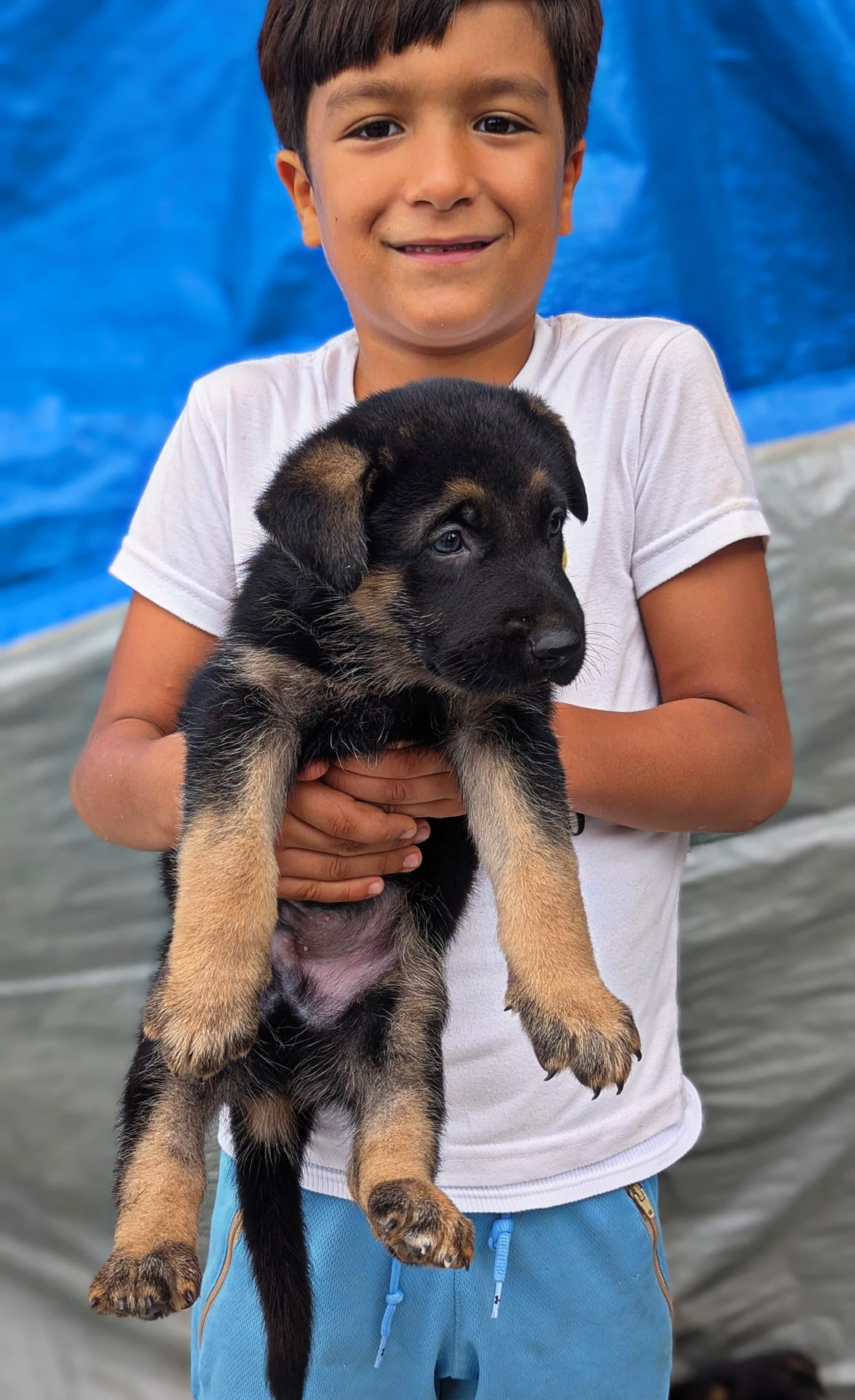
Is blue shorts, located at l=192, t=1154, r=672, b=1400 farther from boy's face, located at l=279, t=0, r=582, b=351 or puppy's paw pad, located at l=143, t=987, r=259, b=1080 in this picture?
boy's face, located at l=279, t=0, r=582, b=351

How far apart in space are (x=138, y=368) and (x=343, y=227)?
1.15 meters

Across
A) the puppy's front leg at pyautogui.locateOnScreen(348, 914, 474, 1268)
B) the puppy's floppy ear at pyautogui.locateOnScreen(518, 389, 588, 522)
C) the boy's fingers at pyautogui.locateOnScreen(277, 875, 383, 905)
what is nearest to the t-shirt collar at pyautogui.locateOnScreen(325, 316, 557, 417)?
the puppy's floppy ear at pyautogui.locateOnScreen(518, 389, 588, 522)

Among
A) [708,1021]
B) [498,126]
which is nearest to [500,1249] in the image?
[708,1021]

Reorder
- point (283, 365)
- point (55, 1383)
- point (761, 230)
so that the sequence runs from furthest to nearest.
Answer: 1. point (55, 1383)
2. point (761, 230)
3. point (283, 365)

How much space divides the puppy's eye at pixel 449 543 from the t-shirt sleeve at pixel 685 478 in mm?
467

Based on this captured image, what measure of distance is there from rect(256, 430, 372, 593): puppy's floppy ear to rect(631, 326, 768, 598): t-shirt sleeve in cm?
56

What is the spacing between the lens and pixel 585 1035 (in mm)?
1422

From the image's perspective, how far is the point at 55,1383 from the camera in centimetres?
308

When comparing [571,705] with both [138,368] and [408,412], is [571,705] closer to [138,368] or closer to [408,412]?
[408,412]

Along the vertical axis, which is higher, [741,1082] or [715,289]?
[715,289]

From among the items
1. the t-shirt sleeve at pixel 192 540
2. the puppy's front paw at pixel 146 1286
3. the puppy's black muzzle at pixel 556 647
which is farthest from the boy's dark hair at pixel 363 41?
the puppy's front paw at pixel 146 1286

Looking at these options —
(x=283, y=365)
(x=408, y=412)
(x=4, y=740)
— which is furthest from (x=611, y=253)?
(x=4, y=740)

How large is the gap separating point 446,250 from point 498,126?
0.58ft

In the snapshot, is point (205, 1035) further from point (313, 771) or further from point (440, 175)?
point (440, 175)
